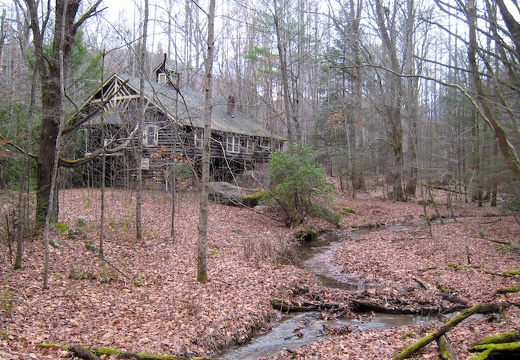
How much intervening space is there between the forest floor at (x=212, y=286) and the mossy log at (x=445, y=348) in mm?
166

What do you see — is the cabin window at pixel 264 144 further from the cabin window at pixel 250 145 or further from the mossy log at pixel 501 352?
the mossy log at pixel 501 352

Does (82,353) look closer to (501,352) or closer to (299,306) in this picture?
(299,306)

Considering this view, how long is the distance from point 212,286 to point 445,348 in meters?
5.28

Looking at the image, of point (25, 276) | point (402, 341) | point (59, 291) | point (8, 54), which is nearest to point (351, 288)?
point (402, 341)

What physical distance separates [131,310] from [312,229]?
11.9m

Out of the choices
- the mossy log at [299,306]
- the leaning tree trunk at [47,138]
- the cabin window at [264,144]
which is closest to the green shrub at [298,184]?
the mossy log at [299,306]

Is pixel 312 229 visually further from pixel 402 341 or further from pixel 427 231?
pixel 402 341

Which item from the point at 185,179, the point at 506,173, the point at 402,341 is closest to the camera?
the point at 402,341

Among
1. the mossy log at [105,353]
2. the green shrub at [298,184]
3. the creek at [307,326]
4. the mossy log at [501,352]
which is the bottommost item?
the creek at [307,326]

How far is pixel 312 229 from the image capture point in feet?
61.4

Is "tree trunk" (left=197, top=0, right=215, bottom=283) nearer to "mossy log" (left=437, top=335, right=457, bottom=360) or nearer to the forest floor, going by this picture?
the forest floor

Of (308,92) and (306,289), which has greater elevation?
(308,92)

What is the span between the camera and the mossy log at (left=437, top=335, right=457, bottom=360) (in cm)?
555

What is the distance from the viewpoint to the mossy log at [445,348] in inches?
219
